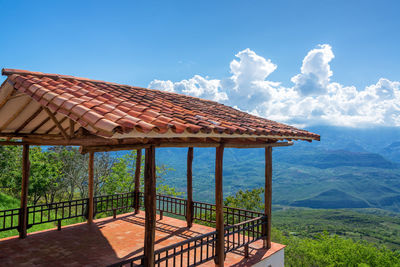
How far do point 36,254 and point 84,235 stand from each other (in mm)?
1420

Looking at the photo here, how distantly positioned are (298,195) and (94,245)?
138310 millimetres

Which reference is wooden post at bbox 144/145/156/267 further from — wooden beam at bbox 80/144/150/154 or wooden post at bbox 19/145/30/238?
wooden post at bbox 19/145/30/238

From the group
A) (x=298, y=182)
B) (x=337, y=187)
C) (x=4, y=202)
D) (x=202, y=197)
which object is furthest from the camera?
(x=298, y=182)

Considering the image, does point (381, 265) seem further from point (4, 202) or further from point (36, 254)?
point (4, 202)

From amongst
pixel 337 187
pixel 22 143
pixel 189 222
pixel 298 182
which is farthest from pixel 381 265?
pixel 298 182

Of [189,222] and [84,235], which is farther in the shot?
[189,222]

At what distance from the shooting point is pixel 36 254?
21.2ft

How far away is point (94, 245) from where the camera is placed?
7.02m

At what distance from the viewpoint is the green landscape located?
16375 mm

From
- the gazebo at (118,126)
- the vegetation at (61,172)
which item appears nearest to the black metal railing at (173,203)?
the gazebo at (118,126)

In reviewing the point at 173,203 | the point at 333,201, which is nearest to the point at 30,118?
the point at 173,203

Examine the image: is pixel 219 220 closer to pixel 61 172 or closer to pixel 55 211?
pixel 55 211

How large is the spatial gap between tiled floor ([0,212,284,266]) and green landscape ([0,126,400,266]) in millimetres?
3784

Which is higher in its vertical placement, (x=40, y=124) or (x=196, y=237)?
(x=40, y=124)
